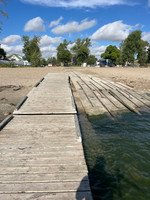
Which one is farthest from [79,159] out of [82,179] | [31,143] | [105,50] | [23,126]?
[105,50]

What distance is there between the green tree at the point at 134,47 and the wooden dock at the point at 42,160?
2830 inches

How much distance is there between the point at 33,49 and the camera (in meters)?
67.5

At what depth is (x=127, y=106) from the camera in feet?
36.5

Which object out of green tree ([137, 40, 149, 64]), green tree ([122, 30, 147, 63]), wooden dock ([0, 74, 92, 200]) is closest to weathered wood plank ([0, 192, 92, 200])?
wooden dock ([0, 74, 92, 200])

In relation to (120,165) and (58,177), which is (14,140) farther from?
(120,165)

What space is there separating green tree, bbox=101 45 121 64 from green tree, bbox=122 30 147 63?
51.7 ft

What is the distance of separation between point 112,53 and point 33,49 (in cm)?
4454

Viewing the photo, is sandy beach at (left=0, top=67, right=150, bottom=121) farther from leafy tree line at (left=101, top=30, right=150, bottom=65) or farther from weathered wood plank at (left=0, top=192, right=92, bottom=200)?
leafy tree line at (left=101, top=30, right=150, bottom=65)

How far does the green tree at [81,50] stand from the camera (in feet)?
256


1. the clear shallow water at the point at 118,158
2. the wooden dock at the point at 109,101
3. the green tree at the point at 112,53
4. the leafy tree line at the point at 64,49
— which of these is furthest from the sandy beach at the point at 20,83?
the green tree at the point at 112,53

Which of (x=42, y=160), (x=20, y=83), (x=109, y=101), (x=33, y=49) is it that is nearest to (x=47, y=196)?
(x=42, y=160)

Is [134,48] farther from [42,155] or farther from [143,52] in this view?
[42,155]

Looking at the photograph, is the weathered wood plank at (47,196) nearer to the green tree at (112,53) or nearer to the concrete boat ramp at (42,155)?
the concrete boat ramp at (42,155)

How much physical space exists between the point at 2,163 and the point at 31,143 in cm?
109
